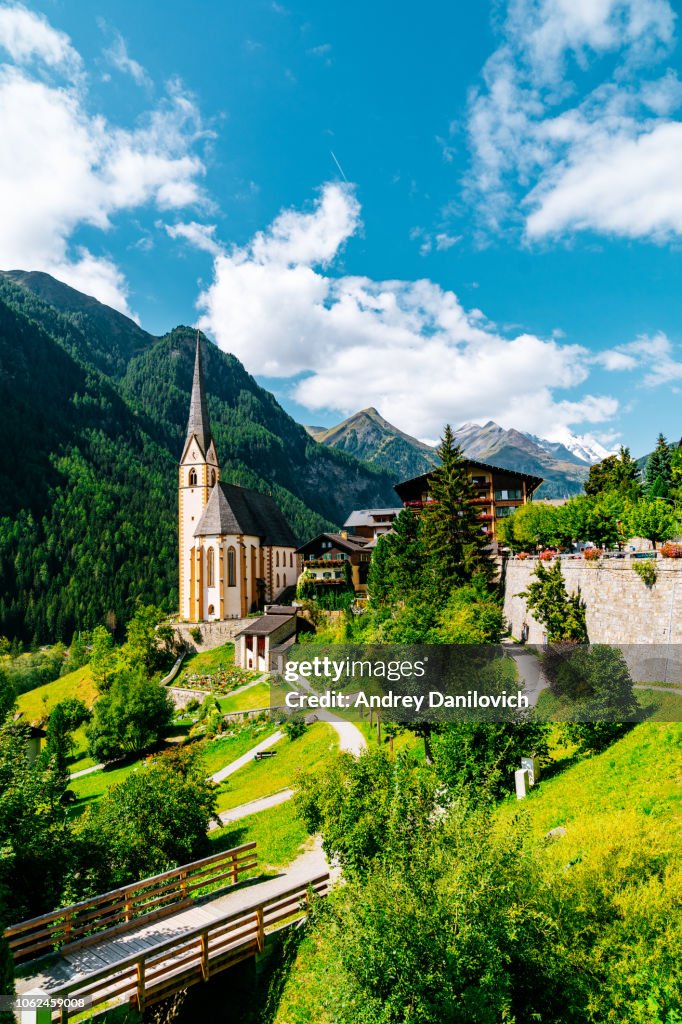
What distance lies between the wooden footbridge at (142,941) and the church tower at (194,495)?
48.4 m

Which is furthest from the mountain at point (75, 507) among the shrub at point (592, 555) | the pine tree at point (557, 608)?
the shrub at point (592, 555)

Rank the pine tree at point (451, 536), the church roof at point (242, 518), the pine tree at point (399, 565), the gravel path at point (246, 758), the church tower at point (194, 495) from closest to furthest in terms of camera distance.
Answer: the gravel path at point (246, 758)
the pine tree at point (451, 536)
the pine tree at point (399, 565)
the church tower at point (194, 495)
the church roof at point (242, 518)

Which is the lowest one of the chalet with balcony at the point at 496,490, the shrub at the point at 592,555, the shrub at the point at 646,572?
the shrub at the point at 646,572

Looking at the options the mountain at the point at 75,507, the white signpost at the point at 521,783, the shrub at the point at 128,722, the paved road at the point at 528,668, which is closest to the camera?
the white signpost at the point at 521,783

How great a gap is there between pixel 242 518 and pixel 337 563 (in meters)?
13.0

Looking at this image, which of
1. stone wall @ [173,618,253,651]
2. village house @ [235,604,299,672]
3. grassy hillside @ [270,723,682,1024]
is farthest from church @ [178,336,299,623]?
grassy hillside @ [270,723,682,1024]

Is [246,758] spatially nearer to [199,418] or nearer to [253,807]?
[253,807]

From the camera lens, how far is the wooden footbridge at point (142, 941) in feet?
35.1

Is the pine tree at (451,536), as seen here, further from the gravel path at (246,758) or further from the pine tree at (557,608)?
the gravel path at (246,758)

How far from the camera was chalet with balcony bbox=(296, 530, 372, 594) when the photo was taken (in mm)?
59781

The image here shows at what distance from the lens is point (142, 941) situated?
486 inches

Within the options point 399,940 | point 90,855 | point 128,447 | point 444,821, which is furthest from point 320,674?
point 128,447

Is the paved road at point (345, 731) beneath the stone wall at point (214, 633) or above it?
beneath

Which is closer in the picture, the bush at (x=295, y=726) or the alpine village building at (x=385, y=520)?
the bush at (x=295, y=726)
